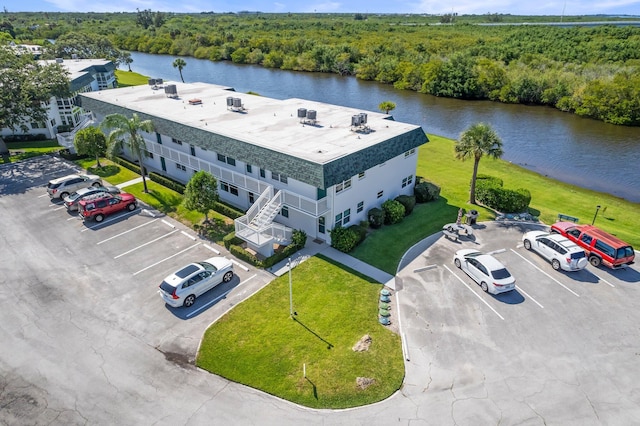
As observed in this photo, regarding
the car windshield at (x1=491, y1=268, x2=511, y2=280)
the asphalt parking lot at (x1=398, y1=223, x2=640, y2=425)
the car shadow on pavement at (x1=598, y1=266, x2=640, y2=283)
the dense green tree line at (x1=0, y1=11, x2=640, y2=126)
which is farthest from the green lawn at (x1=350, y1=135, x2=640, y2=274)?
the dense green tree line at (x1=0, y1=11, x2=640, y2=126)

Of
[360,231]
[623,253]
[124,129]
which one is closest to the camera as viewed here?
[623,253]

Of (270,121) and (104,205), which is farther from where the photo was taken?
(270,121)

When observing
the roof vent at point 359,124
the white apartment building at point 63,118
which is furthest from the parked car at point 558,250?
the white apartment building at point 63,118

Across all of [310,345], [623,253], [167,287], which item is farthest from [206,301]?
[623,253]

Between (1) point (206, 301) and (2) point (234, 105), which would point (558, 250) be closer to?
(1) point (206, 301)

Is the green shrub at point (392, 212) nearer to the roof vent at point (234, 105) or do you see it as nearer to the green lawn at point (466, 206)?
the green lawn at point (466, 206)

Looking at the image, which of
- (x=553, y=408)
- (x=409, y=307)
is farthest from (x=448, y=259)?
(x=553, y=408)

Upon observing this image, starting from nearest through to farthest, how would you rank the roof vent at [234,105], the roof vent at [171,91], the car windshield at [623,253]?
the car windshield at [623,253] < the roof vent at [234,105] < the roof vent at [171,91]
